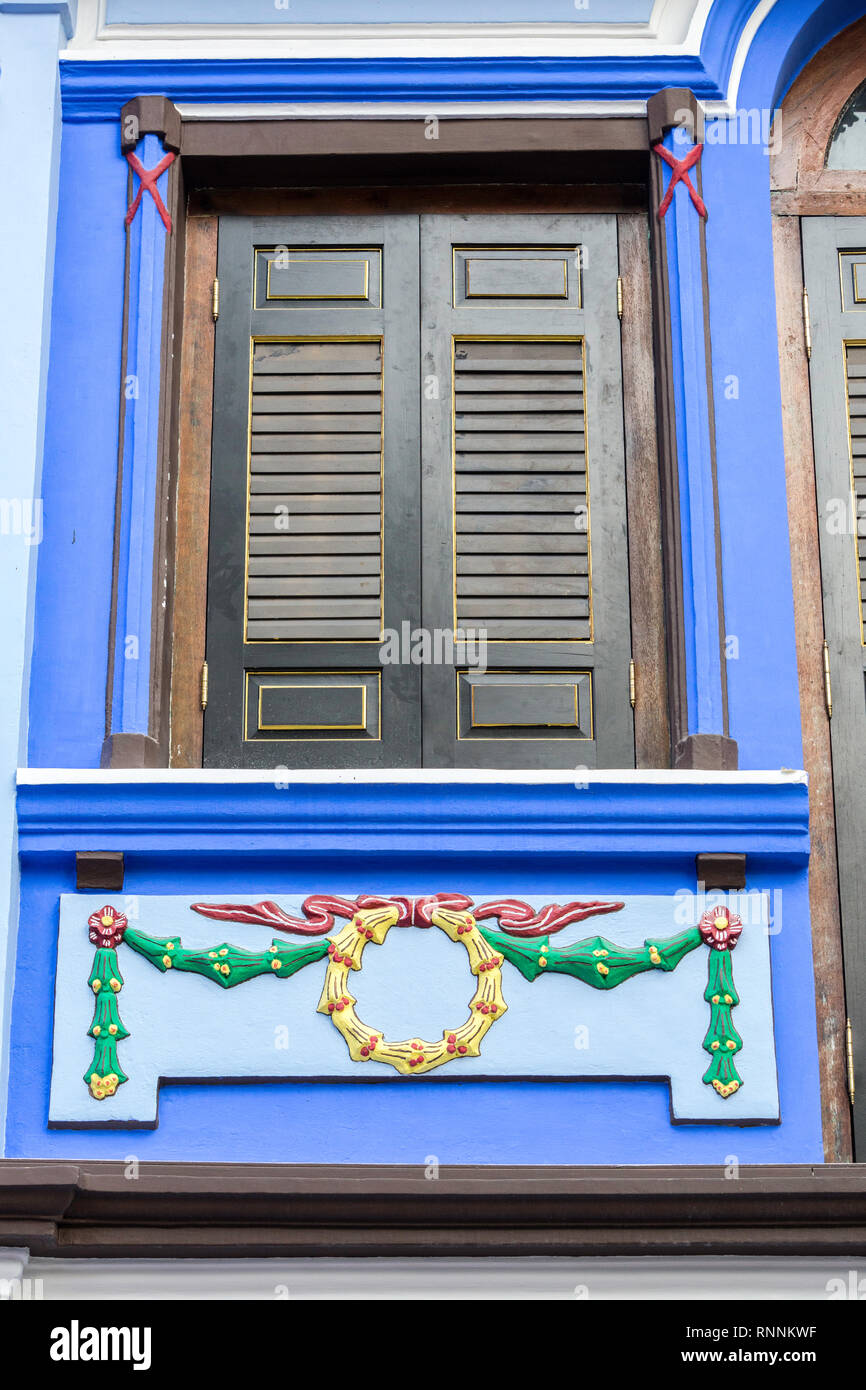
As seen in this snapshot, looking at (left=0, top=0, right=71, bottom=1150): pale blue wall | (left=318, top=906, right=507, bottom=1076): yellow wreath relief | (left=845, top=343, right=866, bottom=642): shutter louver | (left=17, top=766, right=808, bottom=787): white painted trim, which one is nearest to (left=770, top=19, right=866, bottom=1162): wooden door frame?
(left=845, top=343, right=866, bottom=642): shutter louver

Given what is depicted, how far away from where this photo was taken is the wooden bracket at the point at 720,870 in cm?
564

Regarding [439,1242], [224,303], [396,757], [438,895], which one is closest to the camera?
[439,1242]

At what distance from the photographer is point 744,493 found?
6121 millimetres

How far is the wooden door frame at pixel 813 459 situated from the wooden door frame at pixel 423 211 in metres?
0.41

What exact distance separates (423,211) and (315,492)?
104 centimetres

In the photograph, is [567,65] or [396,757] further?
[567,65]

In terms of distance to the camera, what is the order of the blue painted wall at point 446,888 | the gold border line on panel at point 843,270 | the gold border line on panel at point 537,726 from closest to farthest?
the blue painted wall at point 446,888
the gold border line on panel at point 537,726
the gold border line on panel at point 843,270

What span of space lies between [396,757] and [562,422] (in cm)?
116

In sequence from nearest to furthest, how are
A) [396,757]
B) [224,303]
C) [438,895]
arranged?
[438,895] < [396,757] < [224,303]

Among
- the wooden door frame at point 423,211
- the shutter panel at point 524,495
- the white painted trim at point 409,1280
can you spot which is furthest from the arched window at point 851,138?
the white painted trim at point 409,1280

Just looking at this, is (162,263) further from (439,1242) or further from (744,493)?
(439,1242)

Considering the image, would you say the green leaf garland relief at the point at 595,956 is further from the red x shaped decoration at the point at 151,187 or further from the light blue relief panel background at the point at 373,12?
the light blue relief panel background at the point at 373,12

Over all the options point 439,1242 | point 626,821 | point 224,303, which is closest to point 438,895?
point 626,821
